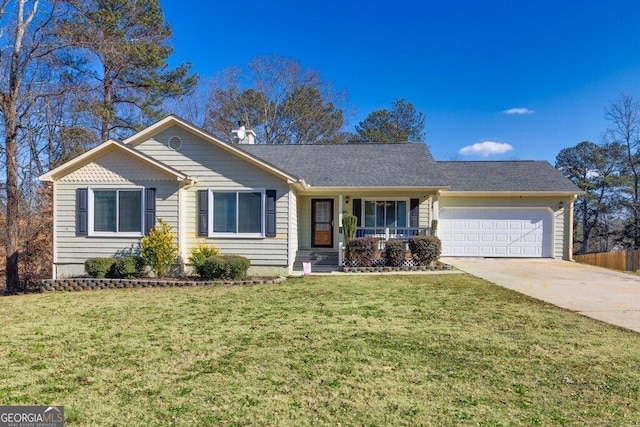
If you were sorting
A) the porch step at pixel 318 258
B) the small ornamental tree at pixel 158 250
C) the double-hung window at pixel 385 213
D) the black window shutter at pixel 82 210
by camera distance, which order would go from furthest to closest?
the double-hung window at pixel 385 213 < the porch step at pixel 318 258 < the black window shutter at pixel 82 210 < the small ornamental tree at pixel 158 250

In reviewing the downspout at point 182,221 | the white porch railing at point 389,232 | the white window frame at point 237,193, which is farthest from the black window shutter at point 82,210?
the white porch railing at point 389,232

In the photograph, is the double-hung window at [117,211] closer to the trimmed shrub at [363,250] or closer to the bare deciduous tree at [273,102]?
the trimmed shrub at [363,250]

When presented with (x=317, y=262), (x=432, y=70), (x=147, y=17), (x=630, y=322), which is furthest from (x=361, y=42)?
(x=630, y=322)

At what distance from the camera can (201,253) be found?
1061 centimetres

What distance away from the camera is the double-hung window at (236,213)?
440 inches

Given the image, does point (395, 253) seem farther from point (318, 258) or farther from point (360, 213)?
point (318, 258)

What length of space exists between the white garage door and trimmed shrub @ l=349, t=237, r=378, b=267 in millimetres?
4634

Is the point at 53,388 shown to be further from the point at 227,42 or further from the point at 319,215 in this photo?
the point at 227,42

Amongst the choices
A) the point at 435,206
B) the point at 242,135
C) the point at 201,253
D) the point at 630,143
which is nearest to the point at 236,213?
the point at 201,253

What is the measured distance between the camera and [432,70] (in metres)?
21.2

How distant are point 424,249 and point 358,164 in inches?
187

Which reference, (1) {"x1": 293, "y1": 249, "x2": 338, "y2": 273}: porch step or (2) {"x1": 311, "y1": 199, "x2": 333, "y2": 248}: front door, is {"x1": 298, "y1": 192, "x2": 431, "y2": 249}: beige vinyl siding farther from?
(1) {"x1": 293, "y1": 249, "x2": 338, "y2": 273}: porch step

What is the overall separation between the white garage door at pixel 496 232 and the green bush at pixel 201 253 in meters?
9.12

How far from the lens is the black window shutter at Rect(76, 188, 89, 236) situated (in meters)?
10.9
